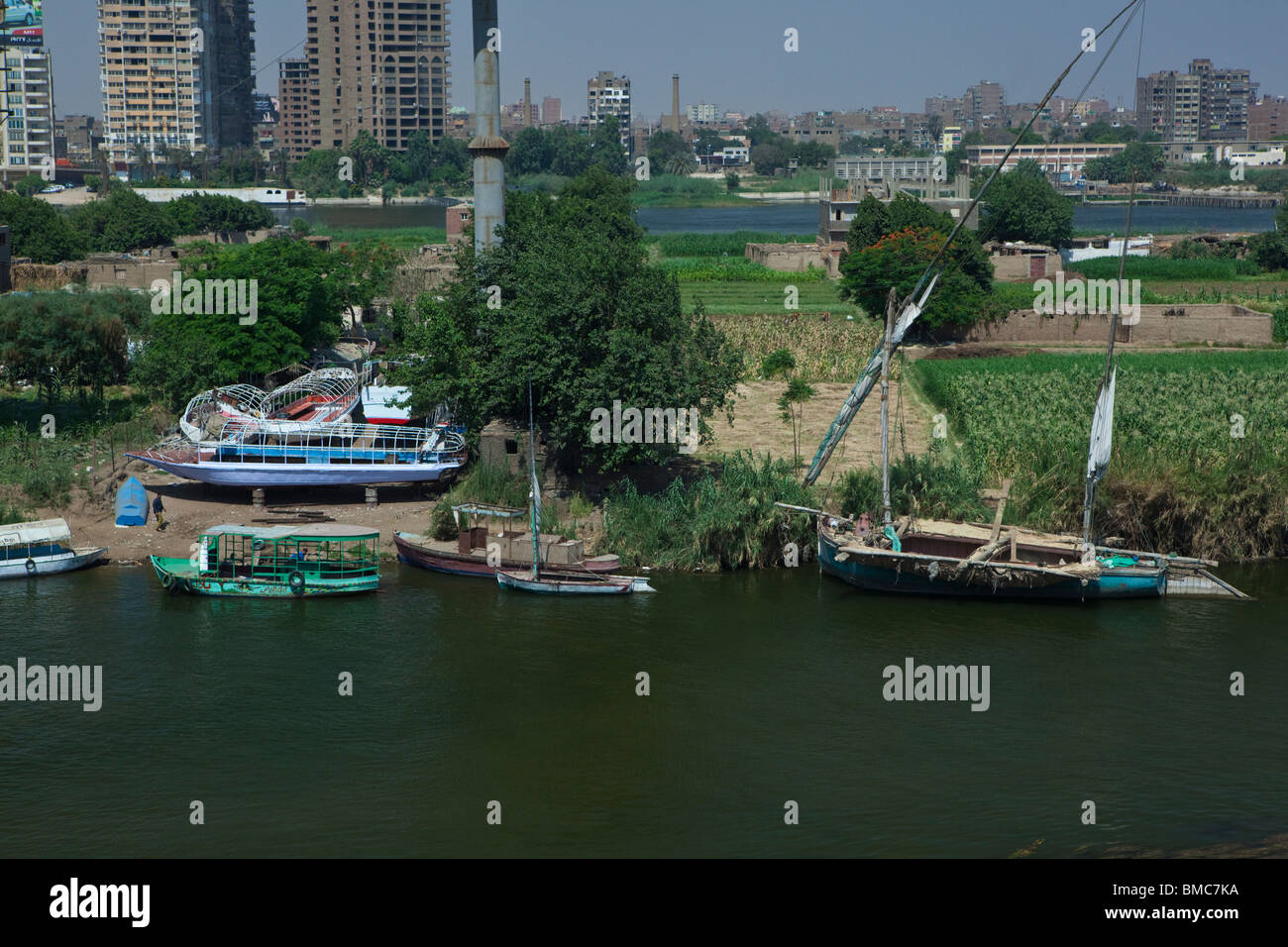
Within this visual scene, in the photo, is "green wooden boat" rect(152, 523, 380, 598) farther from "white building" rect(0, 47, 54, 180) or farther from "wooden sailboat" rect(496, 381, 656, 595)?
"white building" rect(0, 47, 54, 180)

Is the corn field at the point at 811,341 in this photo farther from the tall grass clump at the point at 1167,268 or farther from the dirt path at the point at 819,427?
the tall grass clump at the point at 1167,268

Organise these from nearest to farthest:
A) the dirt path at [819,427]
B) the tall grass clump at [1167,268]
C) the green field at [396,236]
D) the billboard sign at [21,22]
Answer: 1. the dirt path at [819,427]
2. the billboard sign at [21,22]
3. the tall grass clump at [1167,268]
4. the green field at [396,236]

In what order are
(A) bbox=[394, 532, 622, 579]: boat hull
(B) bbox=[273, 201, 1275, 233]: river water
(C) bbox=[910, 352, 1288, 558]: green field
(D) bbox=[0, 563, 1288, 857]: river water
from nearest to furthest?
1. (D) bbox=[0, 563, 1288, 857]: river water
2. (A) bbox=[394, 532, 622, 579]: boat hull
3. (C) bbox=[910, 352, 1288, 558]: green field
4. (B) bbox=[273, 201, 1275, 233]: river water

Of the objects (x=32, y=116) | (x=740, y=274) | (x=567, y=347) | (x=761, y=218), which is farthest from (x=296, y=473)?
(x=32, y=116)

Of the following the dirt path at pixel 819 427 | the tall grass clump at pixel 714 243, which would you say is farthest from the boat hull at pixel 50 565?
the tall grass clump at pixel 714 243

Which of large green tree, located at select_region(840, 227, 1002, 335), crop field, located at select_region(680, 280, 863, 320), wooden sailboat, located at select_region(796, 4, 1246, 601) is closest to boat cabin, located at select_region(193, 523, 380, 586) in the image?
wooden sailboat, located at select_region(796, 4, 1246, 601)

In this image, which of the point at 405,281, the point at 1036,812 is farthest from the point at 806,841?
the point at 405,281

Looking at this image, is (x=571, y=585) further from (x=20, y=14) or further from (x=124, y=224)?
(x=124, y=224)
